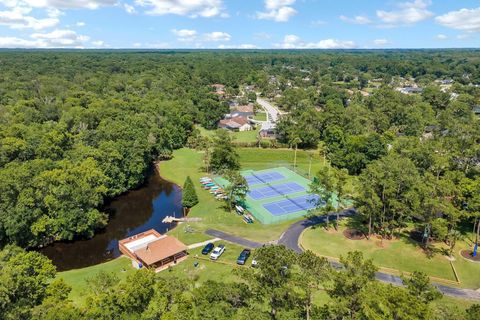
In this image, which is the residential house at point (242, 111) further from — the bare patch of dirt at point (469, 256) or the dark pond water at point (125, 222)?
the bare patch of dirt at point (469, 256)

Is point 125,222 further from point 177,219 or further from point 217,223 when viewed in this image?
point 217,223

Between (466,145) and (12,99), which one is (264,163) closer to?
(466,145)

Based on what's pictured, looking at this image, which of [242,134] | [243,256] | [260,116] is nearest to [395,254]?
[243,256]

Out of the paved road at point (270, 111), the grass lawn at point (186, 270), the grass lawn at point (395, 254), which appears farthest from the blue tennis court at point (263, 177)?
the paved road at point (270, 111)

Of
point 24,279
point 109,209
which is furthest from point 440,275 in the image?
point 109,209

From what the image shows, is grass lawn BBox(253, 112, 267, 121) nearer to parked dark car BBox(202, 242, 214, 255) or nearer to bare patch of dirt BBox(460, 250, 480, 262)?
parked dark car BBox(202, 242, 214, 255)

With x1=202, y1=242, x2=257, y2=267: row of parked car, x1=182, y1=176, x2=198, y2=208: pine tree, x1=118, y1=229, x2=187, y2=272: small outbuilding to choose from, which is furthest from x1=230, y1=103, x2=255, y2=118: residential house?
x1=118, y1=229, x2=187, y2=272: small outbuilding
